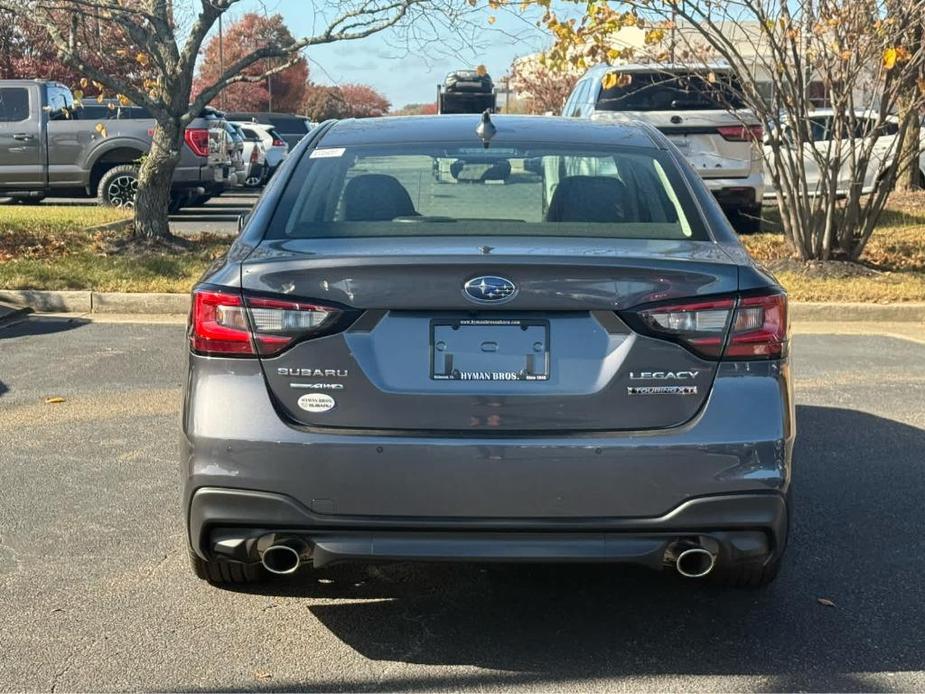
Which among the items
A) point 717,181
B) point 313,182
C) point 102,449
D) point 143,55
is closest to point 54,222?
point 143,55

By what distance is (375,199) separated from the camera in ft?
13.4

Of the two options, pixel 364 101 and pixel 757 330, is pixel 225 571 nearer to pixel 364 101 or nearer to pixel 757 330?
pixel 757 330

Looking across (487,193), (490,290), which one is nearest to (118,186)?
(487,193)

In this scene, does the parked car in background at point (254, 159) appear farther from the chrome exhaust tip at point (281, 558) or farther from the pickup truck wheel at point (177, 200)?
the chrome exhaust tip at point (281, 558)

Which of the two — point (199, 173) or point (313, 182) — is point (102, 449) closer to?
point (313, 182)

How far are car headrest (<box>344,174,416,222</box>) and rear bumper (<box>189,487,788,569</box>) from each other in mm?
1106

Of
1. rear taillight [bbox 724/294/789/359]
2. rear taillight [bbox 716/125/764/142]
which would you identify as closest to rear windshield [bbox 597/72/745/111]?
rear taillight [bbox 716/125/764/142]

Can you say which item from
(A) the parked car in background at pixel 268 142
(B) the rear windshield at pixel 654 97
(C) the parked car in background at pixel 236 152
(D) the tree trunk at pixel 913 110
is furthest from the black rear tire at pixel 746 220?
(A) the parked car in background at pixel 268 142

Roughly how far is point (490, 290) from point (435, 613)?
1.26 meters

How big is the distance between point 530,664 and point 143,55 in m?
10.2

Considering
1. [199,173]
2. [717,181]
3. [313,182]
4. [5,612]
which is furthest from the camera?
[199,173]

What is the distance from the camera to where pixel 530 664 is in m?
3.53

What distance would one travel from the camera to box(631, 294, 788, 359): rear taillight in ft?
10.8

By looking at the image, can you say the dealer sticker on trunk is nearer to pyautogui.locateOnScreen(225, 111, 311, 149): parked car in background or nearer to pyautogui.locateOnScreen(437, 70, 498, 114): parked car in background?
pyautogui.locateOnScreen(225, 111, 311, 149): parked car in background
